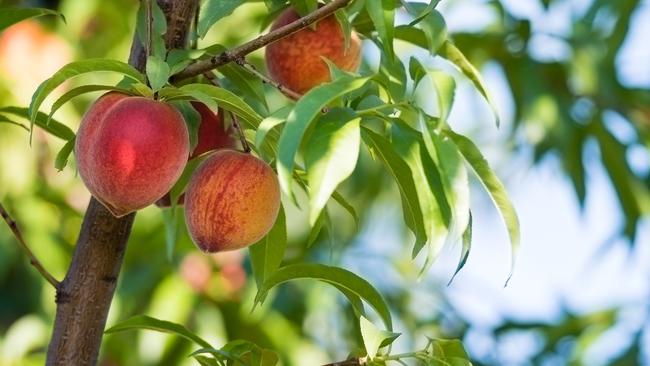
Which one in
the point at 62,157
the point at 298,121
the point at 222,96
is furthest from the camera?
the point at 62,157

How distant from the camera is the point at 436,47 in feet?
2.49

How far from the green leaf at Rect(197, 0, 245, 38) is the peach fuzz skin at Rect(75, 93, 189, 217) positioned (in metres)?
0.08

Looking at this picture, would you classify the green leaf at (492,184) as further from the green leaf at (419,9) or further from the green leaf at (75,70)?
the green leaf at (75,70)

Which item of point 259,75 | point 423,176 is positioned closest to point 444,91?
point 423,176

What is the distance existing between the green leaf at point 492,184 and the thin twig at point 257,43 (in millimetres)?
106

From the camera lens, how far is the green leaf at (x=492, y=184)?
0.75 meters

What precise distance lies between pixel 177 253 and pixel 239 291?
21cm

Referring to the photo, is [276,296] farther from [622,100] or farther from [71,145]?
[71,145]

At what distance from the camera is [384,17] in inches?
29.4

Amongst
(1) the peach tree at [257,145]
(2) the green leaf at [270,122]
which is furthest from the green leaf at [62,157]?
(2) the green leaf at [270,122]

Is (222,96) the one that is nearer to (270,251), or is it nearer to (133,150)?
(133,150)

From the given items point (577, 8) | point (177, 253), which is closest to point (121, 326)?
point (177, 253)

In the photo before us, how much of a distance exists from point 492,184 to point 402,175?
0.19 feet

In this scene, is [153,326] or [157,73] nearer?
[157,73]
